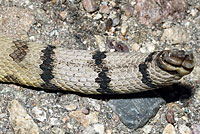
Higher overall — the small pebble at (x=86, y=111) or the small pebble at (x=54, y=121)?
the small pebble at (x=86, y=111)

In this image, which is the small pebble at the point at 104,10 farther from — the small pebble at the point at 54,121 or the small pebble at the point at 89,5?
the small pebble at the point at 54,121

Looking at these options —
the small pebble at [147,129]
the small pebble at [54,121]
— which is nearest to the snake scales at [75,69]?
the small pebble at [54,121]

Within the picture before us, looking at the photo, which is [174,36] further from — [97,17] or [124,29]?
[97,17]

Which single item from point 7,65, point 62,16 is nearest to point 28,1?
point 62,16

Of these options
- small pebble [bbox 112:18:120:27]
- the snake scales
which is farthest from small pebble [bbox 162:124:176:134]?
small pebble [bbox 112:18:120:27]

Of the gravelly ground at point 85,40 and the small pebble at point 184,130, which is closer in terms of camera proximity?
the gravelly ground at point 85,40

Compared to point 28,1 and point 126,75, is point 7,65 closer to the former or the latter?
point 28,1

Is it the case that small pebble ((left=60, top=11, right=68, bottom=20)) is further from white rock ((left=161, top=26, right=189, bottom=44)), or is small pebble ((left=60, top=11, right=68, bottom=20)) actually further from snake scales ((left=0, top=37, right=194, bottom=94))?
white rock ((left=161, top=26, right=189, bottom=44))

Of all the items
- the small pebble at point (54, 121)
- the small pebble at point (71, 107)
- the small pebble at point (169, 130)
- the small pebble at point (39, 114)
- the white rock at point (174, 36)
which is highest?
the white rock at point (174, 36)
